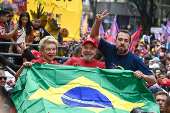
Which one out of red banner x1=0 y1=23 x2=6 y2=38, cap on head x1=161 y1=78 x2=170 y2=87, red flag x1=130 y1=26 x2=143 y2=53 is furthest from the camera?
red flag x1=130 y1=26 x2=143 y2=53

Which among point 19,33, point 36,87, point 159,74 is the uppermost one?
point 19,33

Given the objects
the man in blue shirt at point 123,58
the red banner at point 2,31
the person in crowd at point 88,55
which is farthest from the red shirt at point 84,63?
the red banner at point 2,31

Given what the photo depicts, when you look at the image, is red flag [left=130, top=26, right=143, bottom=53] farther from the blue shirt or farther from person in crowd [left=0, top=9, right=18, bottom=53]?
the blue shirt

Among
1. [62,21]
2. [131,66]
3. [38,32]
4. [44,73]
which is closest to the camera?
[44,73]

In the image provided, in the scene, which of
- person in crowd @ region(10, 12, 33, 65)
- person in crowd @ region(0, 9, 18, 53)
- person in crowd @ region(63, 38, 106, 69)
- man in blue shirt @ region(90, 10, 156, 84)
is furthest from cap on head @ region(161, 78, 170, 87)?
person in crowd @ region(0, 9, 18, 53)

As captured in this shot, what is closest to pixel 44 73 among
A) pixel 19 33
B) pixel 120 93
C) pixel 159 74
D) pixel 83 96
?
pixel 83 96

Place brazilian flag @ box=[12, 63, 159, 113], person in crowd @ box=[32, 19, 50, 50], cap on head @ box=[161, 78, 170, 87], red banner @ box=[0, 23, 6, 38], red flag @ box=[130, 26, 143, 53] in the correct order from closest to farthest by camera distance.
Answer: brazilian flag @ box=[12, 63, 159, 113] < red banner @ box=[0, 23, 6, 38] < cap on head @ box=[161, 78, 170, 87] < person in crowd @ box=[32, 19, 50, 50] < red flag @ box=[130, 26, 143, 53]

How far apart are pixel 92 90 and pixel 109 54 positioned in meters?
0.96

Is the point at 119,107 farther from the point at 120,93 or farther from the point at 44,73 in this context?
the point at 44,73

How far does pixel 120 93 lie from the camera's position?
5.10 m

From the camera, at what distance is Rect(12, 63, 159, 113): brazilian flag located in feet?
14.4

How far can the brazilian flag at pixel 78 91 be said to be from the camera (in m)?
4.38

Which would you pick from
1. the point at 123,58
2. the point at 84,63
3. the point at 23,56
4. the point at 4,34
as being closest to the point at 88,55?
the point at 84,63

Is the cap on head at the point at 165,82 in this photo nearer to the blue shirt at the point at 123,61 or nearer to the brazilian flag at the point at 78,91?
the blue shirt at the point at 123,61
